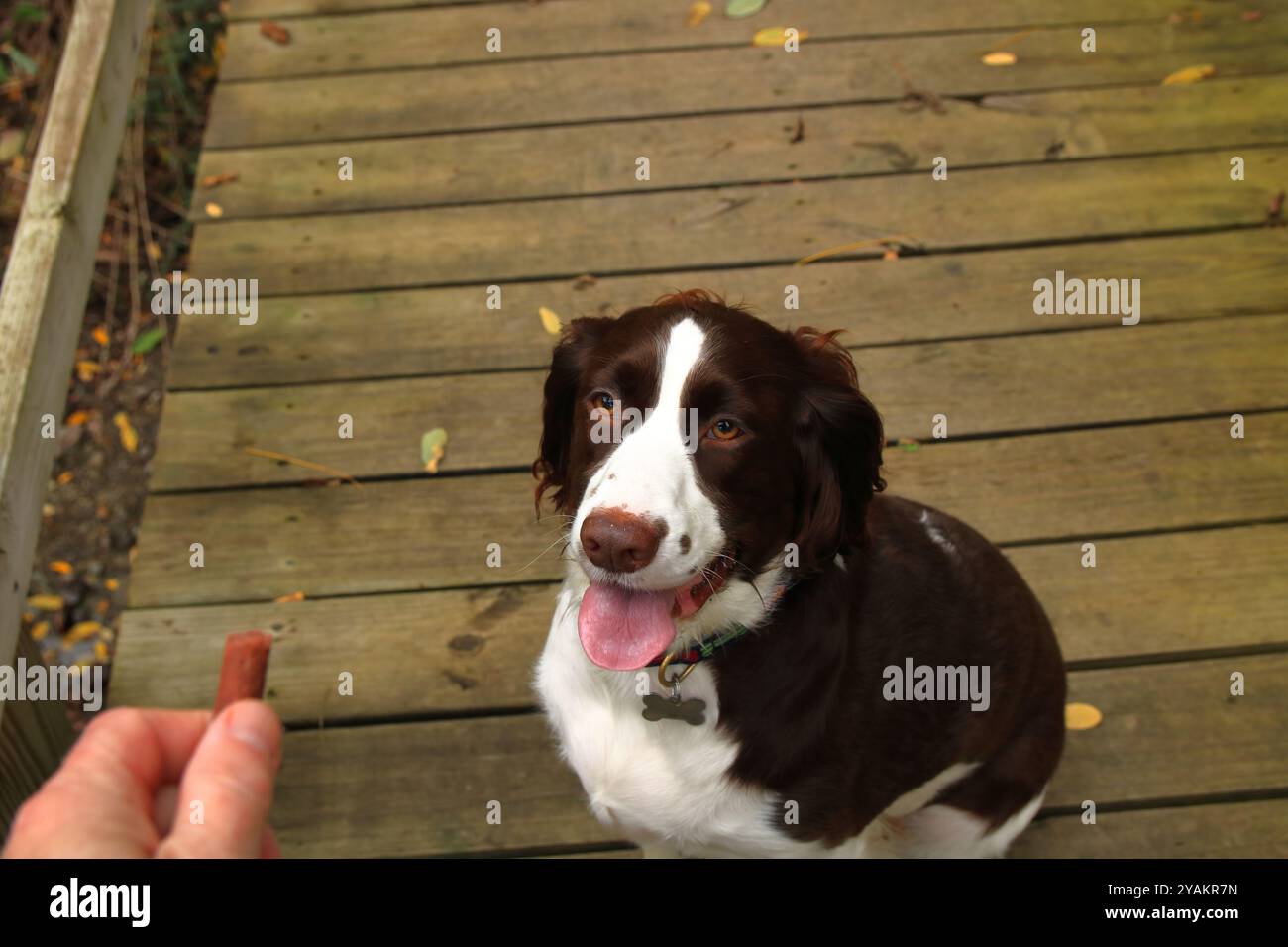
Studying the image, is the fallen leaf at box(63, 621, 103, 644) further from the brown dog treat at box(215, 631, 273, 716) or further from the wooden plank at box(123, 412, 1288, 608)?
the brown dog treat at box(215, 631, 273, 716)

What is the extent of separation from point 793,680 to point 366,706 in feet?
4.19

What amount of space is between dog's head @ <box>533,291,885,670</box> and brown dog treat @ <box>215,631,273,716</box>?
736 millimetres

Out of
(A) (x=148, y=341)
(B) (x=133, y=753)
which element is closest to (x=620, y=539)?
(B) (x=133, y=753)

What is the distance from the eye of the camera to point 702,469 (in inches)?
73.2

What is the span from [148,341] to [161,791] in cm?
378

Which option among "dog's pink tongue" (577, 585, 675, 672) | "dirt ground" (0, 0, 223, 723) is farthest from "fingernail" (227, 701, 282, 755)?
"dirt ground" (0, 0, 223, 723)

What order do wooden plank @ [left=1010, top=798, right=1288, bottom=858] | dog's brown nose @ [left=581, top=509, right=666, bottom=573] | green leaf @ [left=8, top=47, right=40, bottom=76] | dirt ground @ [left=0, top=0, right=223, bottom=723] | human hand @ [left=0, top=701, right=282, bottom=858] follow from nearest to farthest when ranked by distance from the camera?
1. human hand @ [left=0, top=701, right=282, bottom=858]
2. dog's brown nose @ [left=581, top=509, right=666, bottom=573]
3. wooden plank @ [left=1010, top=798, right=1288, bottom=858]
4. dirt ground @ [left=0, top=0, right=223, bottom=723]
5. green leaf @ [left=8, top=47, right=40, bottom=76]

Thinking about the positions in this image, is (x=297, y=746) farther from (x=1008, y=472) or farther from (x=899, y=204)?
(x=899, y=204)

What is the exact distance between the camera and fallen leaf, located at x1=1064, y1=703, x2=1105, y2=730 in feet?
8.96

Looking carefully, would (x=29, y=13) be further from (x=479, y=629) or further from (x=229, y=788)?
(x=229, y=788)

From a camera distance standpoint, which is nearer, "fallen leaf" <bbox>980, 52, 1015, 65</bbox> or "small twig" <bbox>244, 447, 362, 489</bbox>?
"small twig" <bbox>244, 447, 362, 489</bbox>

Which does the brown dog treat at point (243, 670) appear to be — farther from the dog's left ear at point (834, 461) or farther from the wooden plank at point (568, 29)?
the wooden plank at point (568, 29)

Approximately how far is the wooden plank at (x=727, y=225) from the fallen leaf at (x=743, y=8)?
90cm
